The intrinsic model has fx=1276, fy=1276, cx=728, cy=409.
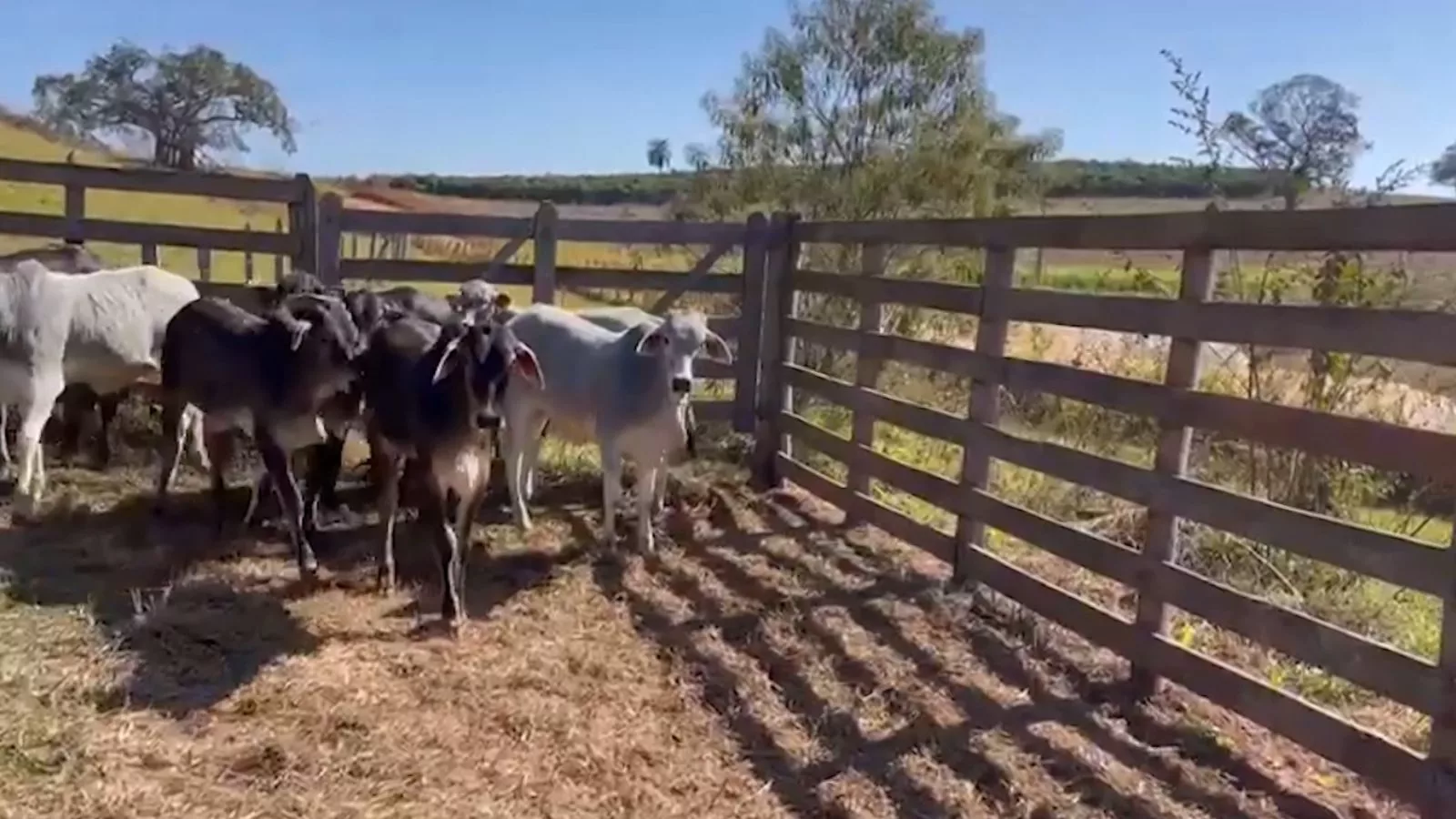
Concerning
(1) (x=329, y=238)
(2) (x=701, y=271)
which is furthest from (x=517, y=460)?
(1) (x=329, y=238)

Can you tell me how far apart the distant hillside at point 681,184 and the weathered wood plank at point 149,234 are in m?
6.46

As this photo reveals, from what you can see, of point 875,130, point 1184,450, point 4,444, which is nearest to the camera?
point 1184,450

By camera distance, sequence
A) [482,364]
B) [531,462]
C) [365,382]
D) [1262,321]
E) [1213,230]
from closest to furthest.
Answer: [1262,321] → [1213,230] → [482,364] → [365,382] → [531,462]

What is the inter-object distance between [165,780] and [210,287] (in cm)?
601

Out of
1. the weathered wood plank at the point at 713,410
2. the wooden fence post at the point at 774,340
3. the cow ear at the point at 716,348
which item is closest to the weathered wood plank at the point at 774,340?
the wooden fence post at the point at 774,340

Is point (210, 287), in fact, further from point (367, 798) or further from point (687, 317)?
point (367, 798)

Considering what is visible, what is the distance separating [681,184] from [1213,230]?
37.7 ft

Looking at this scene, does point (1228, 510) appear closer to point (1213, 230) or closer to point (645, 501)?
point (1213, 230)

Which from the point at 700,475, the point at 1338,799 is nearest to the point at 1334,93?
the point at 700,475

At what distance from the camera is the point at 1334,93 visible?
→ 9344 mm

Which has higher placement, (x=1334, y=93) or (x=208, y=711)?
(x=1334, y=93)

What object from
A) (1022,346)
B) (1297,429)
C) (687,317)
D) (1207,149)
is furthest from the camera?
(1022,346)

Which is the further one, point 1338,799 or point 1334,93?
point 1334,93

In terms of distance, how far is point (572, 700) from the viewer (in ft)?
17.4
